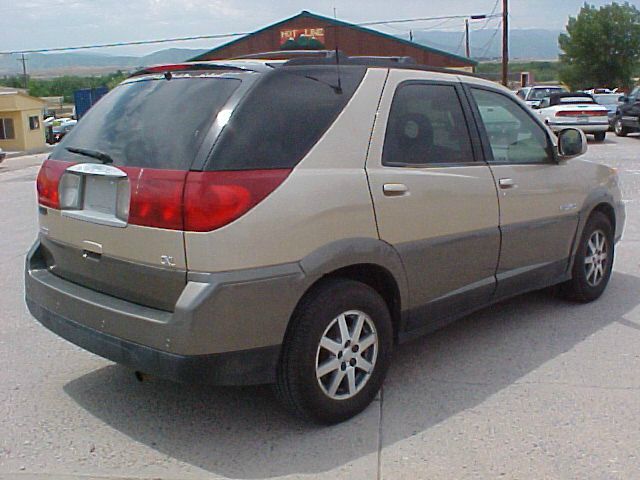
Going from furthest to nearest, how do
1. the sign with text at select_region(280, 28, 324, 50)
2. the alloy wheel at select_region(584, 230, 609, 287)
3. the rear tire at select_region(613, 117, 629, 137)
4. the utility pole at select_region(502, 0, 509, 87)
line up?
the sign with text at select_region(280, 28, 324, 50)
the utility pole at select_region(502, 0, 509, 87)
the rear tire at select_region(613, 117, 629, 137)
the alloy wheel at select_region(584, 230, 609, 287)

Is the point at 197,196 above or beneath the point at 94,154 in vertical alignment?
beneath

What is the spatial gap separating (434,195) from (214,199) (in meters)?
1.49

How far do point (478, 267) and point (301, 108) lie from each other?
65.9 inches

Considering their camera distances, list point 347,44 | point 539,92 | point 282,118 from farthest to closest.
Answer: point 347,44
point 539,92
point 282,118

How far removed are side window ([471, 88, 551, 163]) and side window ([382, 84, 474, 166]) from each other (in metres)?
0.29

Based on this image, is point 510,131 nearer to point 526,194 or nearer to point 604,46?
point 526,194

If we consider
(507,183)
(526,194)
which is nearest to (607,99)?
(526,194)

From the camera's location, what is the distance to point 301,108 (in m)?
3.69

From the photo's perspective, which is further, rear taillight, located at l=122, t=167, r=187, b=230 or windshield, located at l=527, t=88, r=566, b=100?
windshield, located at l=527, t=88, r=566, b=100

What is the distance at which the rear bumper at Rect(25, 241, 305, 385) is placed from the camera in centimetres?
329

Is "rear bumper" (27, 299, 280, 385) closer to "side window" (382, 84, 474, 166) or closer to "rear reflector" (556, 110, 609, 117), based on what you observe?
"side window" (382, 84, 474, 166)

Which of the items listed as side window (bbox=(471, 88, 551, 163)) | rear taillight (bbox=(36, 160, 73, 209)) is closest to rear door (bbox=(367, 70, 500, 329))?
side window (bbox=(471, 88, 551, 163))

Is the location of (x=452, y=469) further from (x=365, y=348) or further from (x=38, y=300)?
(x=38, y=300)

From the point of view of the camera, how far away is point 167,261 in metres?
3.38
